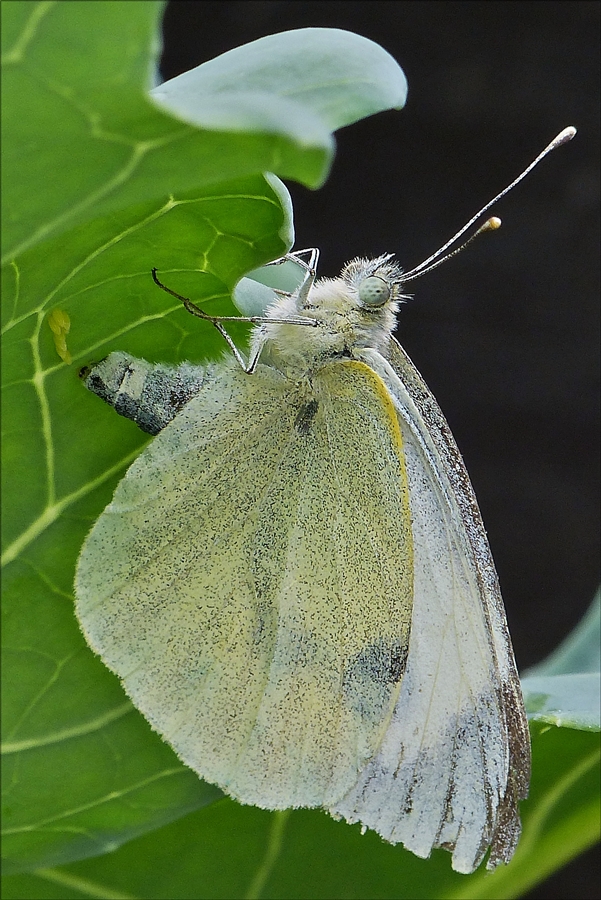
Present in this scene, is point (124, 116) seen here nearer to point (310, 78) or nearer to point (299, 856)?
point (310, 78)

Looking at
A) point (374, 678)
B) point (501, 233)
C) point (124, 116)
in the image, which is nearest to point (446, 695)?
point (374, 678)

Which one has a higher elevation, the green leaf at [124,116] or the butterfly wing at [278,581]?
the green leaf at [124,116]

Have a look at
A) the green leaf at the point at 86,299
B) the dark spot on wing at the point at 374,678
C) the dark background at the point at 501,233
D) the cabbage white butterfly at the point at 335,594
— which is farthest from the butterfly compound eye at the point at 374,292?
the dark background at the point at 501,233

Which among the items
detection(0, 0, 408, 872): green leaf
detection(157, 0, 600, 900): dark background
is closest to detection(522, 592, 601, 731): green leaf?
detection(0, 0, 408, 872): green leaf

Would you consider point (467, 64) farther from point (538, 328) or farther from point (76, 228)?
point (76, 228)

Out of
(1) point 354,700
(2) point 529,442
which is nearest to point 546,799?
(1) point 354,700

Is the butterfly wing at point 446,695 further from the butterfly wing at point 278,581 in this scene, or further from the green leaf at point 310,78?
the green leaf at point 310,78

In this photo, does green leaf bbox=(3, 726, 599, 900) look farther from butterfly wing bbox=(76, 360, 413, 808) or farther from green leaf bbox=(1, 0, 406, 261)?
green leaf bbox=(1, 0, 406, 261)
